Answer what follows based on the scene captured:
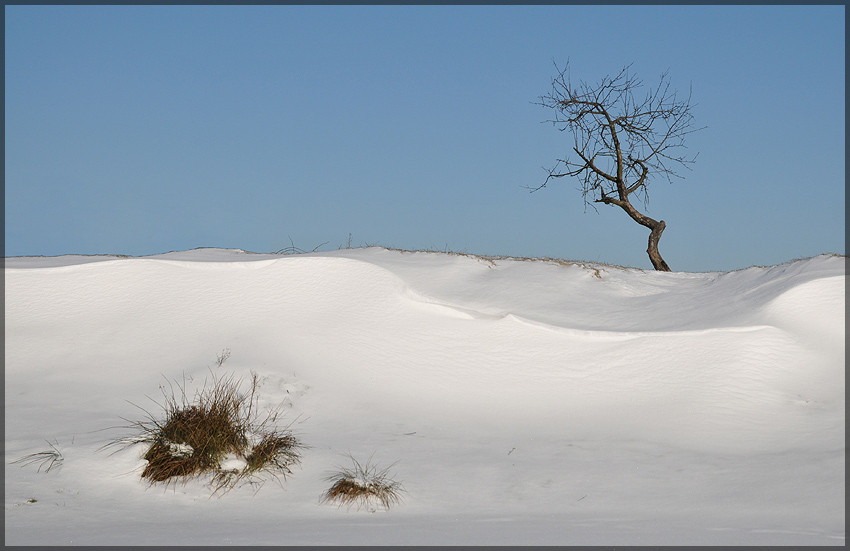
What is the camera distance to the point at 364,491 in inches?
189

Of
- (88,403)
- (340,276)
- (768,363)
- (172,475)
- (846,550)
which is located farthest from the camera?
(340,276)

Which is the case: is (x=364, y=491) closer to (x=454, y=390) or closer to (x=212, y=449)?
(x=212, y=449)

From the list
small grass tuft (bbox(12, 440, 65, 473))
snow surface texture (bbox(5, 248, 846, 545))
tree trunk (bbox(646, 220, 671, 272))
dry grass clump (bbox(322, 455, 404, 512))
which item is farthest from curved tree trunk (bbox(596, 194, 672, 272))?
small grass tuft (bbox(12, 440, 65, 473))

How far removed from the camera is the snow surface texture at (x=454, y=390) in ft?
14.9

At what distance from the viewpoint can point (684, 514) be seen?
15.3 ft

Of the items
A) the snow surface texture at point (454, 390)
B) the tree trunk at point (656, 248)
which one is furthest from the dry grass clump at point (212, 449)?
the tree trunk at point (656, 248)

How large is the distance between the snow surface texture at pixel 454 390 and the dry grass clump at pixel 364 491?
0.12 m

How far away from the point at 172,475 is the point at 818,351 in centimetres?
644

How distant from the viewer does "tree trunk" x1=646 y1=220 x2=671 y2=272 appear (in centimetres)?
1530

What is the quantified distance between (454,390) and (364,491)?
98.3 inches

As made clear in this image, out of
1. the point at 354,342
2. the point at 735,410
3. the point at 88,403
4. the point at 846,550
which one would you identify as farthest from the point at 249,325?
the point at 846,550

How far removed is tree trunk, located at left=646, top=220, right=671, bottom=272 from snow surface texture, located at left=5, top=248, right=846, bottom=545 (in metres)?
4.73

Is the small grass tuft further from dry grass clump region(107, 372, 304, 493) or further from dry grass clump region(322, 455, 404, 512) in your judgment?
dry grass clump region(322, 455, 404, 512)

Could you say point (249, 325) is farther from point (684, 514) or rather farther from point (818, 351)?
point (818, 351)
